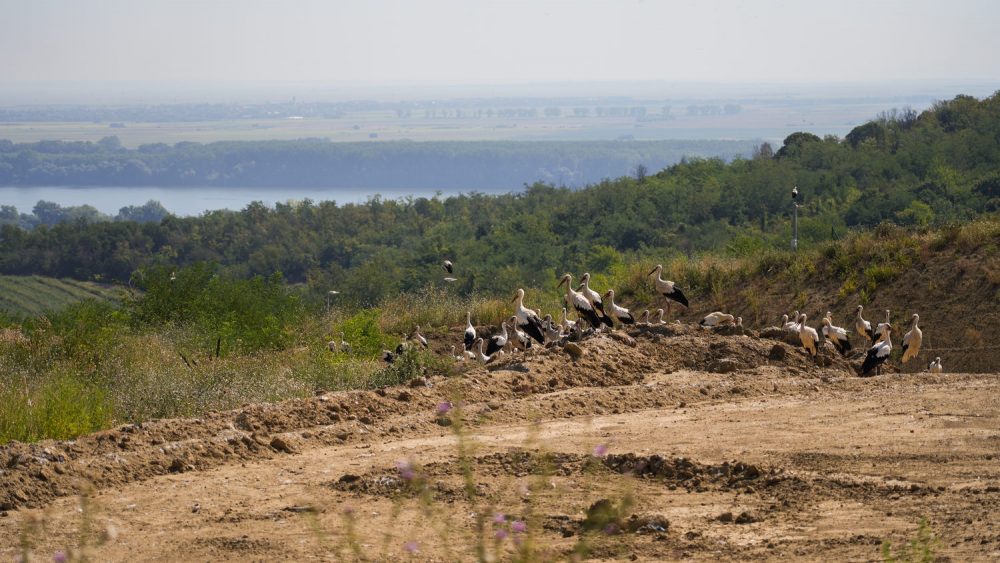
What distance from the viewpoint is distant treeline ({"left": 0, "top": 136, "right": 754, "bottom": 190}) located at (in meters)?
129

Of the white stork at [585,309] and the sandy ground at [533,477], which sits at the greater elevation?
the sandy ground at [533,477]

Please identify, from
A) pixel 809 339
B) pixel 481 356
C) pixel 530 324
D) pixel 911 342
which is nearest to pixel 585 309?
pixel 530 324

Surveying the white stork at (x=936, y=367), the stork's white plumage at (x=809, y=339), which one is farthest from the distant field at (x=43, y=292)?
the white stork at (x=936, y=367)

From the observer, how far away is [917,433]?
902 centimetres

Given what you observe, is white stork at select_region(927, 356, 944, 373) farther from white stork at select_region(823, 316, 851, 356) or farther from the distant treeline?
the distant treeline

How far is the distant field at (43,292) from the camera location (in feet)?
149

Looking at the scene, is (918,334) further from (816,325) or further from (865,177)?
(865,177)

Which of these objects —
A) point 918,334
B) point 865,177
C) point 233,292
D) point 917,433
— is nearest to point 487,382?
point 917,433

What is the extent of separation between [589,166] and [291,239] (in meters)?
72.9

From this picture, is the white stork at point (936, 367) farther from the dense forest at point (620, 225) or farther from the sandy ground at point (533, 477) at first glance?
the dense forest at point (620, 225)

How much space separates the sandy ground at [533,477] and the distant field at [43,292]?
37.2 metres

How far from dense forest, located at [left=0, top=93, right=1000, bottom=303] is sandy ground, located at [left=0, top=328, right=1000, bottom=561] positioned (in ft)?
50.1

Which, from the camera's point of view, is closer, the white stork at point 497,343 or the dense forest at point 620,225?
the white stork at point 497,343

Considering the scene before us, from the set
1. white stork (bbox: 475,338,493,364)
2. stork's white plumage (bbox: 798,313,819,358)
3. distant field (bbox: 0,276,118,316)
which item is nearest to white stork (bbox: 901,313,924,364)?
stork's white plumage (bbox: 798,313,819,358)
